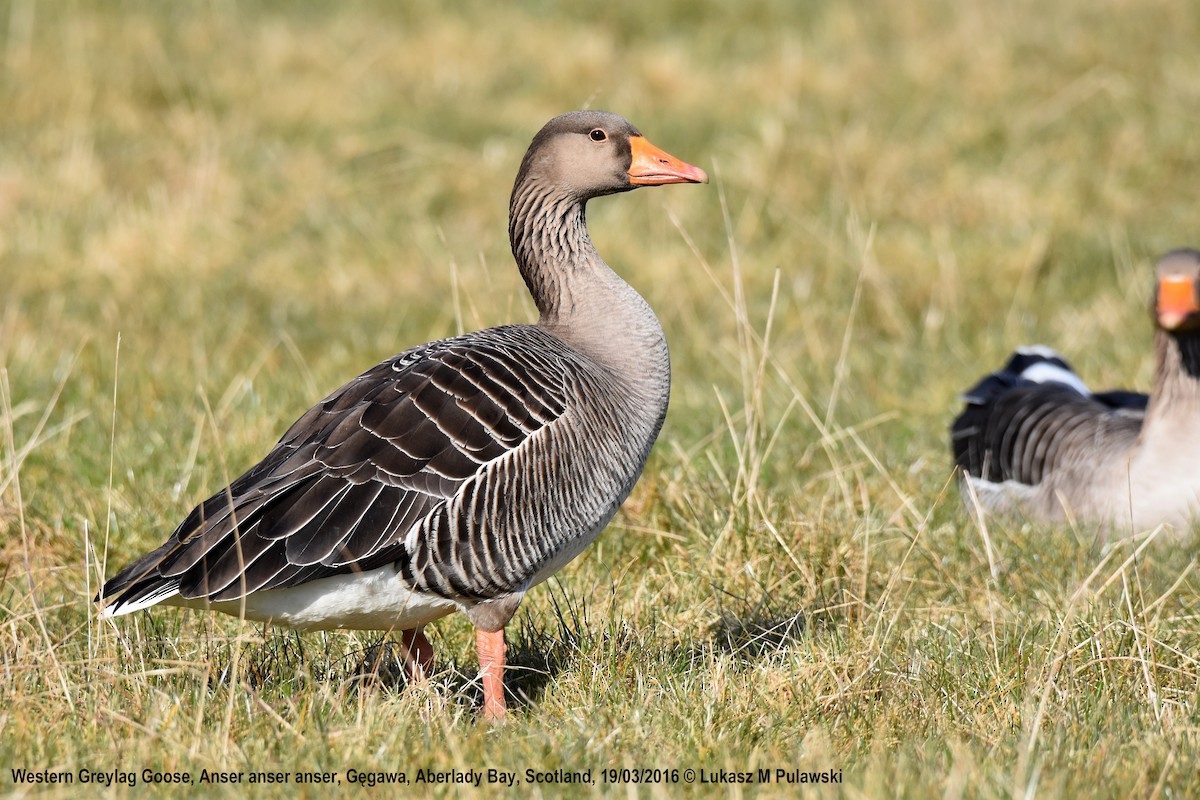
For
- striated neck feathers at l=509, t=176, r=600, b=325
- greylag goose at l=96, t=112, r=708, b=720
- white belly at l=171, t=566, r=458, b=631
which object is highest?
striated neck feathers at l=509, t=176, r=600, b=325

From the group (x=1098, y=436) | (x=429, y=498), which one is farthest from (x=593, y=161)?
(x=1098, y=436)

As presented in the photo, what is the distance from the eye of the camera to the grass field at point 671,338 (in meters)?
4.04

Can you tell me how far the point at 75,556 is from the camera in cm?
565

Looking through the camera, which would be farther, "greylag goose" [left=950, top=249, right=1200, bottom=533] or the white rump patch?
the white rump patch

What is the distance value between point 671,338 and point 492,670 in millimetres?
4989

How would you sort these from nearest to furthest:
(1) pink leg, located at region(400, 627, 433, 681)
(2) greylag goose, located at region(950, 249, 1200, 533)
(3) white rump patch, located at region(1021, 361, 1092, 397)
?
1. (1) pink leg, located at region(400, 627, 433, 681)
2. (2) greylag goose, located at region(950, 249, 1200, 533)
3. (3) white rump patch, located at region(1021, 361, 1092, 397)

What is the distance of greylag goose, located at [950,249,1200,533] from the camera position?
6488 mm

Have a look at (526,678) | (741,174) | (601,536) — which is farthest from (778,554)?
(741,174)

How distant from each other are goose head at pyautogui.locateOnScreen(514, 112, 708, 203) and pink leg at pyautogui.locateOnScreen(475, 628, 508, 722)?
158 centimetres

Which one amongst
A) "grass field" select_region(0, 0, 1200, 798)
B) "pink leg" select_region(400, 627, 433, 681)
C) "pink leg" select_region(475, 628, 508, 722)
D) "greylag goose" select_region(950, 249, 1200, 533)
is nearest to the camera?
"grass field" select_region(0, 0, 1200, 798)

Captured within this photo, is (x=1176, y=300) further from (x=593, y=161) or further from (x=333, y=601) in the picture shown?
(x=333, y=601)

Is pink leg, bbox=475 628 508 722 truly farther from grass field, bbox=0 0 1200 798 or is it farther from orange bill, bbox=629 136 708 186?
orange bill, bbox=629 136 708 186

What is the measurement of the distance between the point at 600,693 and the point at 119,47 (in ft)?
33.5

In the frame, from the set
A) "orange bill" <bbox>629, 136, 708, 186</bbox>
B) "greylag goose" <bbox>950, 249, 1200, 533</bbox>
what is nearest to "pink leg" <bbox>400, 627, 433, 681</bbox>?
"orange bill" <bbox>629, 136, 708, 186</bbox>
